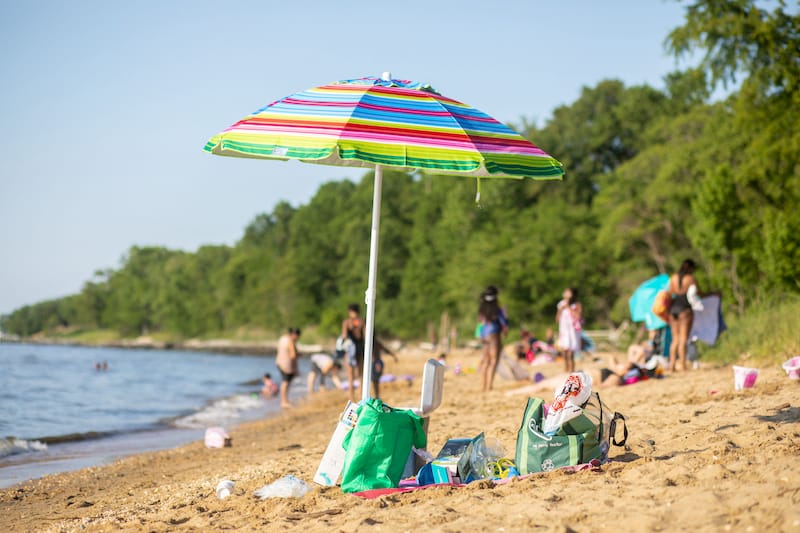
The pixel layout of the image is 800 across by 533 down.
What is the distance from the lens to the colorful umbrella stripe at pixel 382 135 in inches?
174

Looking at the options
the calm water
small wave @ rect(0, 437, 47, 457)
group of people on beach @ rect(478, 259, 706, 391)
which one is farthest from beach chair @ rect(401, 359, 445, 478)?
small wave @ rect(0, 437, 47, 457)

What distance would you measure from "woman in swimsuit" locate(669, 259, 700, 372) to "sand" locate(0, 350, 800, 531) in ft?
6.80

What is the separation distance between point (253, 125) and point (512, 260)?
134 feet

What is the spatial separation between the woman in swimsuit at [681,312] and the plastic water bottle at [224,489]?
7.71 m

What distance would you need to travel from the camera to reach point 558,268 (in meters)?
44.3

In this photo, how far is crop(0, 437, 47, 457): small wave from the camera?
33.1ft

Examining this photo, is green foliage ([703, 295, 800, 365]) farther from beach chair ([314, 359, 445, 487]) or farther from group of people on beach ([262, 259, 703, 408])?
beach chair ([314, 359, 445, 487])

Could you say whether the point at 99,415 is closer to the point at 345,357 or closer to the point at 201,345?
the point at 345,357

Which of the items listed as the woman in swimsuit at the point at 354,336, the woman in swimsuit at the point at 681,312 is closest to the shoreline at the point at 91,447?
the woman in swimsuit at the point at 354,336

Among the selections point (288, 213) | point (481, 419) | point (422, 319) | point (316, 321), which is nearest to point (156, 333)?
point (288, 213)

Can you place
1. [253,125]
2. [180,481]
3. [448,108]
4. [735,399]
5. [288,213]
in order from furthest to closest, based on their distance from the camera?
[288,213]
[735,399]
[180,481]
[448,108]
[253,125]

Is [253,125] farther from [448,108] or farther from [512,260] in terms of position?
[512,260]

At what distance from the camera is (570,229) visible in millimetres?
45250

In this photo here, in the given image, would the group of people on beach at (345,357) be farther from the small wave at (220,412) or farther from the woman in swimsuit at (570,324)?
the woman in swimsuit at (570,324)
